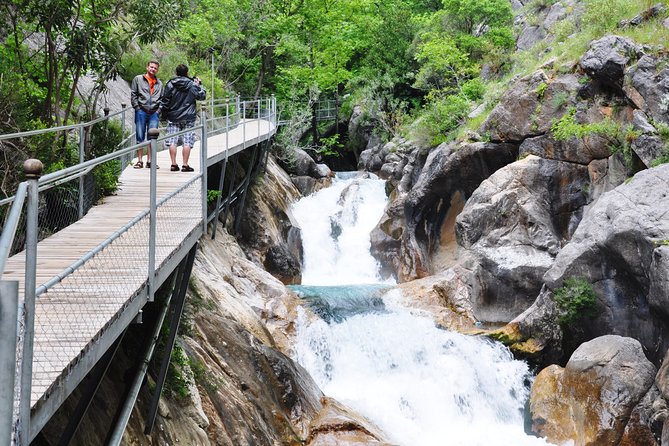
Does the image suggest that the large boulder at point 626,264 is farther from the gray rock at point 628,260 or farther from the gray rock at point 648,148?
the gray rock at point 648,148

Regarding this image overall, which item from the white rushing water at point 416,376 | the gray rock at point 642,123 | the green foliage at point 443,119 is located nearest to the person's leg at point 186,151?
the white rushing water at point 416,376

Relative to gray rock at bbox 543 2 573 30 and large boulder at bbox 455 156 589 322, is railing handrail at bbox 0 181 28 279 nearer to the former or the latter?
large boulder at bbox 455 156 589 322

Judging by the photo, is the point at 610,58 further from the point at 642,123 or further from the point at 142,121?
the point at 142,121

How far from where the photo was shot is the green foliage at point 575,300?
1441 centimetres

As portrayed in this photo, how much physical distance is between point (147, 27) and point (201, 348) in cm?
551

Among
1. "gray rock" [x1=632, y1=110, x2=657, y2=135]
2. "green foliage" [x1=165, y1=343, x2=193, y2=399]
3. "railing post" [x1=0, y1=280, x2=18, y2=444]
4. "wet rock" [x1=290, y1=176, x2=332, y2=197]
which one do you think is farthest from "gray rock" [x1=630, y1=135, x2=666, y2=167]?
"railing post" [x1=0, y1=280, x2=18, y2=444]

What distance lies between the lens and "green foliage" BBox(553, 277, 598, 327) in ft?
47.3

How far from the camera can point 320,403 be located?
12.5 m

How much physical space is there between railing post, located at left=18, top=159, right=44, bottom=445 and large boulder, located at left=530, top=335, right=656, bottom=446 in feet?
35.7

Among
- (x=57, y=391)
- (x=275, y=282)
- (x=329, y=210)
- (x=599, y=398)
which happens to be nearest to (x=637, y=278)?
(x=599, y=398)

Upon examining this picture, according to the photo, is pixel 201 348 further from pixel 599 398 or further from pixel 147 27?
pixel 599 398

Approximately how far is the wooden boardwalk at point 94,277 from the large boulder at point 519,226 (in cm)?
1056

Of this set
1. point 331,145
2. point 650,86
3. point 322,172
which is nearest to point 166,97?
point 650,86

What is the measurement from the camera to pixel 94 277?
5324 millimetres
